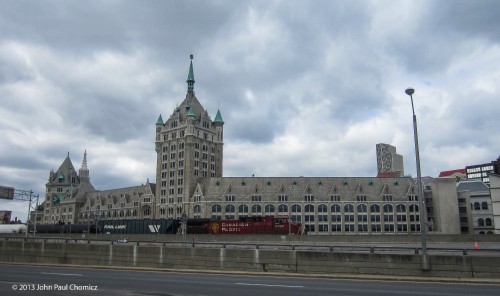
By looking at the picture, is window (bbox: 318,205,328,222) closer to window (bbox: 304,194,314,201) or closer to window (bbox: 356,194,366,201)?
window (bbox: 304,194,314,201)

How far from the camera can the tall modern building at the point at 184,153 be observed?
13712cm

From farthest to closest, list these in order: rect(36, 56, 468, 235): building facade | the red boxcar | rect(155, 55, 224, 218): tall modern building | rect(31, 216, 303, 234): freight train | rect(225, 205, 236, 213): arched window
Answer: rect(155, 55, 224, 218): tall modern building < rect(225, 205, 236, 213): arched window < rect(36, 56, 468, 235): building facade < rect(31, 216, 303, 234): freight train < the red boxcar

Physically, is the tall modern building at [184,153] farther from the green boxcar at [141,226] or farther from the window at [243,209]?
the green boxcar at [141,226]

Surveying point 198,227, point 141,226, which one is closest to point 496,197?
point 198,227

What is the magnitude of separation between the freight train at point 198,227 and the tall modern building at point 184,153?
94.6 ft

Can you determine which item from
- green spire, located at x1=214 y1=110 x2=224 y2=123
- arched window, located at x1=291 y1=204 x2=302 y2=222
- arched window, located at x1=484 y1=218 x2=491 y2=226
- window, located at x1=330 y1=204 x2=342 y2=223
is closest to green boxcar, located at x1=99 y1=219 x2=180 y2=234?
arched window, located at x1=291 y1=204 x2=302 y2=222

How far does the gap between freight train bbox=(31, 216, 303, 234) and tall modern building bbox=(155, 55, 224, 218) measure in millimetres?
28831

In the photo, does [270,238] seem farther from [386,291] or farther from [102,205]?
[102,205]

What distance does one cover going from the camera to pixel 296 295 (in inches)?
683

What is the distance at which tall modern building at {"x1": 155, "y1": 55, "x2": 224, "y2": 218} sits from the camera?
137 meters

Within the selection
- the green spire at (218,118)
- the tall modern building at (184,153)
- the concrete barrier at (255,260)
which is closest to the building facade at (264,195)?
the tall modern building at (184,153)

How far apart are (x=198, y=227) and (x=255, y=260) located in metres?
72.4

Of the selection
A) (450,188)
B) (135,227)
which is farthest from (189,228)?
(450,188)

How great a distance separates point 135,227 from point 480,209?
92411mm
